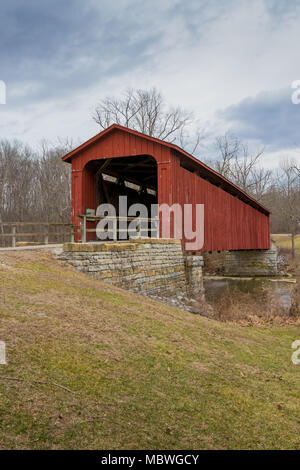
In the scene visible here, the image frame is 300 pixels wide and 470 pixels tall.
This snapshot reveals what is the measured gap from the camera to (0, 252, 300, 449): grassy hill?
290cm

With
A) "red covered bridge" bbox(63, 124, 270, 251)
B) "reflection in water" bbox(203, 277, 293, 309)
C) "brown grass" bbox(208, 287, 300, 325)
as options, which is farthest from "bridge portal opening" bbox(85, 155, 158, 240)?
"brown grass" bbox(208, 287, 300, 325)

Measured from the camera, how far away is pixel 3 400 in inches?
121

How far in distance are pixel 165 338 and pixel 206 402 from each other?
76.4 inches

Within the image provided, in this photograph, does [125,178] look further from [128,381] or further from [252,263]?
[128,381]

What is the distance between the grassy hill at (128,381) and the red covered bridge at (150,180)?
7.96m

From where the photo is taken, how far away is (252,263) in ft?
93.0

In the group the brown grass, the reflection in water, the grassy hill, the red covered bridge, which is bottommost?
the reflection in water

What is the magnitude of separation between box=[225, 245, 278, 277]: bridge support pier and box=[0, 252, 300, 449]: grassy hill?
21.6 meters

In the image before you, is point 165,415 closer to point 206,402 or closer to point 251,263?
point 206,402

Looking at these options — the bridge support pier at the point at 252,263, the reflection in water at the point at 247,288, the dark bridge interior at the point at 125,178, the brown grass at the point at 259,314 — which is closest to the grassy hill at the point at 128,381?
the brown grass at the point at 259,314

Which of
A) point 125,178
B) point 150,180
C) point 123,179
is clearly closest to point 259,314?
point 123,179

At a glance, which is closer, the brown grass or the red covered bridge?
the brown grass

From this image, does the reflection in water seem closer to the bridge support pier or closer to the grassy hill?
the bridge support pier
